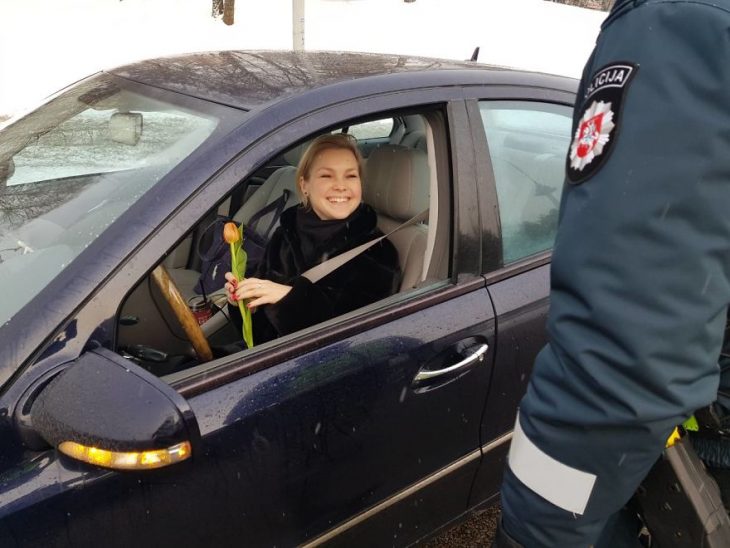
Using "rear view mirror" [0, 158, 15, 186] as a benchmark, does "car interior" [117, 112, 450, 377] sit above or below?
below

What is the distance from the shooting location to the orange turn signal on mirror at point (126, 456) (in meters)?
1.16

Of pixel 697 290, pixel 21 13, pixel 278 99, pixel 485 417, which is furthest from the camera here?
pixel 21 13

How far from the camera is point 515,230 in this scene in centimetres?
197

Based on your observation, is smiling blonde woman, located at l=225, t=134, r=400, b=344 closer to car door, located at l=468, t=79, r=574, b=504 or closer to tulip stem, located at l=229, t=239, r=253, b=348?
tulip stem, located at l=229, t=239, r=253, b=348

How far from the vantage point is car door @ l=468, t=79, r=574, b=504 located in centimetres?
185

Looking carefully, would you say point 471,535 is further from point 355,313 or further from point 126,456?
point 126,456

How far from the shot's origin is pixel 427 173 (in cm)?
211

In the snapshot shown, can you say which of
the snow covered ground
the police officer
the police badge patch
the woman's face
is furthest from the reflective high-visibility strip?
the snow covered ground

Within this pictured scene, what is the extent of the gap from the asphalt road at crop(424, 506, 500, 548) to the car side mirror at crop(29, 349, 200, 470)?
1.41m

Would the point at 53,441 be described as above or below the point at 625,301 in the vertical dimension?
below

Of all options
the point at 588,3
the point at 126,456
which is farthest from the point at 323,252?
the point at 588,3

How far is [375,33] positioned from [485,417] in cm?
1515

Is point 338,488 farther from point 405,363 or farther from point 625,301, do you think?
point 625,301

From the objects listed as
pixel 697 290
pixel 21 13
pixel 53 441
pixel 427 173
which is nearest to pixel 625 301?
pixel 697 290
